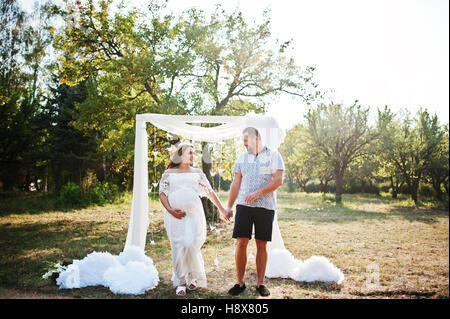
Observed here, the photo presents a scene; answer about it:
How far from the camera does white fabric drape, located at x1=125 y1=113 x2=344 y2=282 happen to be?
419 centimetres

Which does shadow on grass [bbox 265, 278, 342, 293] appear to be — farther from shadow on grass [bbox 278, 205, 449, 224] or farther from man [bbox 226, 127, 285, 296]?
shadow on grass [bbox 278, 205, 449, 224]

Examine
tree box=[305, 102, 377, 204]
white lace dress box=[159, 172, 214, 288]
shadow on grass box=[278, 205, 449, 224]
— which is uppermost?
tree box=[305, 102, 377, 204]

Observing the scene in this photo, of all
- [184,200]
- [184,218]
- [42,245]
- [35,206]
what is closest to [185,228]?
[184,218]

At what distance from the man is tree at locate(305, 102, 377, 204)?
15.6m

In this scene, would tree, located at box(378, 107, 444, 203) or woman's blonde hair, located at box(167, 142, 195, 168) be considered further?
tree, located at box(378, 107, 444, 203)

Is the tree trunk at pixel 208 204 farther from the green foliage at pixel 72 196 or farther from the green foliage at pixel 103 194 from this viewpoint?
the green foliage at pixel 72 196

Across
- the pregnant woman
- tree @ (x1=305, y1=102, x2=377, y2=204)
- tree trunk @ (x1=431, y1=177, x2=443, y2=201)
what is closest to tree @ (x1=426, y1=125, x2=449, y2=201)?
tree trunk @ (x1=431, y1=177, x2=443, y2=201)

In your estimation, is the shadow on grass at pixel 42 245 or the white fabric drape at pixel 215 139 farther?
the shadow on grass at pixel 42 245

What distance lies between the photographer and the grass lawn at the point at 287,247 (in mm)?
3637

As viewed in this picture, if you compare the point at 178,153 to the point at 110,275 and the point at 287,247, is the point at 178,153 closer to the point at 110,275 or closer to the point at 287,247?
the point at 110,275

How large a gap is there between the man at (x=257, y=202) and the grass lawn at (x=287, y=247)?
414 millimetres

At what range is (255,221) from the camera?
347cm

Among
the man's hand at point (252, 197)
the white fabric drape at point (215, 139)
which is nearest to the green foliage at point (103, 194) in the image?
the white fabric drape at point (215, 139)
